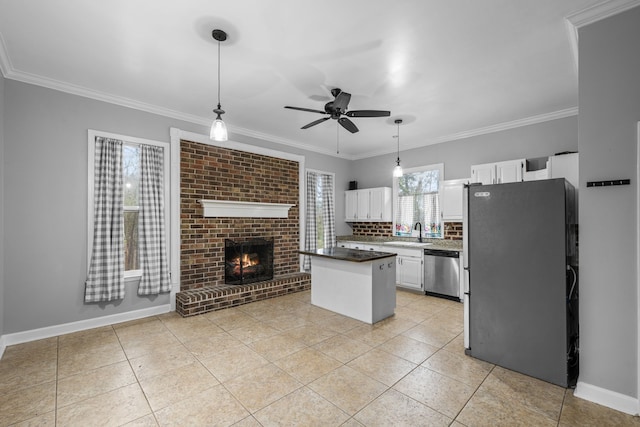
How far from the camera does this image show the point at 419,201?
5660 millimetres

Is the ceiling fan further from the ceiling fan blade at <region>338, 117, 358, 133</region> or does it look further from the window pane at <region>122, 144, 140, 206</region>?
the window pane at <region>122, 144, 140, 206</region>

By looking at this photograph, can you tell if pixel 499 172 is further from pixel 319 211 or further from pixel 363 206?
pixel 319 211

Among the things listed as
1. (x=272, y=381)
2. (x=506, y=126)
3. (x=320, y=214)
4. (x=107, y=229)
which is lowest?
(x=272, y=381)

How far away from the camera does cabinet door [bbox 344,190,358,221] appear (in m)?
6.50

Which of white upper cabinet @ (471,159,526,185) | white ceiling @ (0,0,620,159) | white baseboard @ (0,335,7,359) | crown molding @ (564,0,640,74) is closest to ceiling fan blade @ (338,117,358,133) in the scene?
white ceiling @ (0,0,620,159)

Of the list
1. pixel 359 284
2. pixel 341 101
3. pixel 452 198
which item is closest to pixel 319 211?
pixel 452 198

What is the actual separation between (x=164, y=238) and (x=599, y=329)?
15.1 feet

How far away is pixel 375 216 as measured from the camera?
20.2 ft

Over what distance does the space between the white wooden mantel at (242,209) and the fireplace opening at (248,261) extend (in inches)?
17.6

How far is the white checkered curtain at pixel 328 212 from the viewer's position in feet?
20.6

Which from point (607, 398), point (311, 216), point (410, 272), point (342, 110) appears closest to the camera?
point (607, 398)

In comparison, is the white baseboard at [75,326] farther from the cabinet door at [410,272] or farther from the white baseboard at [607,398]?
the white baseboard at [607,398]

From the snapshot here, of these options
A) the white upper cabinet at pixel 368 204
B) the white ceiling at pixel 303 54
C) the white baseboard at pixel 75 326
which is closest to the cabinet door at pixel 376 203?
the white upper cabinet at pixel 368 204

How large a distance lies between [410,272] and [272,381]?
3419mm
